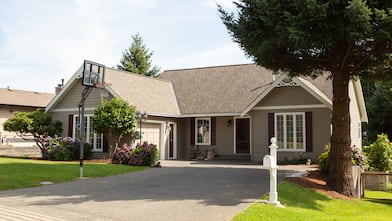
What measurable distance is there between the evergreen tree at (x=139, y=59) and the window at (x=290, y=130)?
27883mm

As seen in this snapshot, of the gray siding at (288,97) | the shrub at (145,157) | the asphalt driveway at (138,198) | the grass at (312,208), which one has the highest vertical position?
the gray siding at (288,97)

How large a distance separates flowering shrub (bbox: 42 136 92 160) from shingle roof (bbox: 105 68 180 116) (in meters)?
3.47

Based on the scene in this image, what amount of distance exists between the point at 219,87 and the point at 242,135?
12.6 feet

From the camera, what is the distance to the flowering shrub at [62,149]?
19547 millimetres

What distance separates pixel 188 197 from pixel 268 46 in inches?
195

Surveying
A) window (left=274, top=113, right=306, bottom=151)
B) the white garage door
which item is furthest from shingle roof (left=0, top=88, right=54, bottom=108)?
window (left=274, top=113, right=306, bottom=151)

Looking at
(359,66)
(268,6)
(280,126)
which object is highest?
(268,6)

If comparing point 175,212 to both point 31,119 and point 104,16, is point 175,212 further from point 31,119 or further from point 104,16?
point 31,119

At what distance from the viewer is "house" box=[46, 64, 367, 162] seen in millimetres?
19766

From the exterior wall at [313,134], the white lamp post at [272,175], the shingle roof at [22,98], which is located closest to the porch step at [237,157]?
the exterior wall at [313,134]

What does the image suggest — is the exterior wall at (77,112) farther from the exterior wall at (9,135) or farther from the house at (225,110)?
the exterior wall at (9,135)

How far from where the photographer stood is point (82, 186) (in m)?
11.2

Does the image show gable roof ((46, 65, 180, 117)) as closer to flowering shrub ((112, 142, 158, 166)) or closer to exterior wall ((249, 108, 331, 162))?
flowering shrub ((112, 142, 158, 166))

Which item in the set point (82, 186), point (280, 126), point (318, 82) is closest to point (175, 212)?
point (82, 186)
